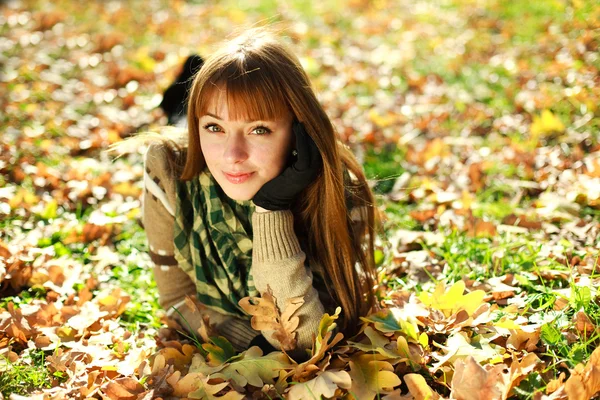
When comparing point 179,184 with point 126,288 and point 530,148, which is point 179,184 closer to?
point 126,288

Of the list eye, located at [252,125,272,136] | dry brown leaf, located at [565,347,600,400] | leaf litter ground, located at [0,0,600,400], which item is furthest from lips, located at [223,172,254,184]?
dry brown leaf, located at [565,347,600,400]

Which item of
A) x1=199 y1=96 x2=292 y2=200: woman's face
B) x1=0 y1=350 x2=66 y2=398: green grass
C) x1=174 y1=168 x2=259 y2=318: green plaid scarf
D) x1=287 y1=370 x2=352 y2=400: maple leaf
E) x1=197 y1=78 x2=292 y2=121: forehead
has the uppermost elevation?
x1=197 y1=78 x2=292 y2=121: forehead

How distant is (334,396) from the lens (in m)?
1.77

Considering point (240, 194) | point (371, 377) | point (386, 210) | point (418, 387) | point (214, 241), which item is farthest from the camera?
point (386, 210)

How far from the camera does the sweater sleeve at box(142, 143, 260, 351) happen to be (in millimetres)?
2262

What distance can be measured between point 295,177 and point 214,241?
0.48m

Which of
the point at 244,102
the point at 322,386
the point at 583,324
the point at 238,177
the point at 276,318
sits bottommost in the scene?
the point at 583,324

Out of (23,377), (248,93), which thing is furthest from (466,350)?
(23,377)

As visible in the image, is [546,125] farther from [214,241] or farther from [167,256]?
[167,256]

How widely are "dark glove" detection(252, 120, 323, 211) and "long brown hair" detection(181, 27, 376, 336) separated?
3cm

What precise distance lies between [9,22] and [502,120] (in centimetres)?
491

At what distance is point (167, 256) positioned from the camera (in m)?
2.37

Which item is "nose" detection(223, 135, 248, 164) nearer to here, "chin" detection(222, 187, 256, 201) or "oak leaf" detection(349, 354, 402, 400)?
"chin" detection(222, 187, 256, 201)

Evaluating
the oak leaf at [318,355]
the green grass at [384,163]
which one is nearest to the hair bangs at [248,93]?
the oak leaf at [318,355]
